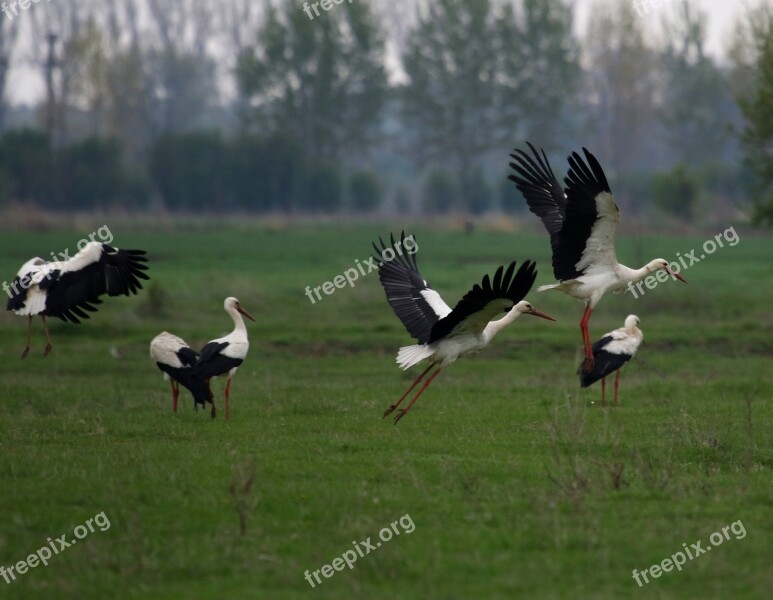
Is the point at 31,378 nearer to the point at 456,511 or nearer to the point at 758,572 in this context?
the point at 456,511

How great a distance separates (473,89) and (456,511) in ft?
194

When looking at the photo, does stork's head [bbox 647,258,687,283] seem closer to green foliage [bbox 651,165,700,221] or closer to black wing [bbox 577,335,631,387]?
black wing [bbox 577,335,631,387]

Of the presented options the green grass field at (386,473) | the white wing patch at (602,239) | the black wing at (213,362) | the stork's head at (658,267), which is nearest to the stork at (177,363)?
the black wing at (213,362)

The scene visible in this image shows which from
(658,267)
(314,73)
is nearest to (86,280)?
(658,267)

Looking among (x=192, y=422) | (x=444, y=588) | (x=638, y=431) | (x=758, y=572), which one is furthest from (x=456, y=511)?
(x=192, y=422)

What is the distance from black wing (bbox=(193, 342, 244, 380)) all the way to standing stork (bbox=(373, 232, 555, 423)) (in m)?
1.53

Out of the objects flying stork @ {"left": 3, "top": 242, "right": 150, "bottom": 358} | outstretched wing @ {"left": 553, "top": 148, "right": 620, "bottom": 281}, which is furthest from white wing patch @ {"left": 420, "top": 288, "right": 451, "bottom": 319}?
flying stork @ {"left": 3, "top": 242, "right": 150, "bottom": 358}

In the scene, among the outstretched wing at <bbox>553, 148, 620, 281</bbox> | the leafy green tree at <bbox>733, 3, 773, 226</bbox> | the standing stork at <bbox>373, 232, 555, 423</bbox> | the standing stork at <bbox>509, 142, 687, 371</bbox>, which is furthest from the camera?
the leafy green tree at <bbox>733, 3, 773, 226</bbox>

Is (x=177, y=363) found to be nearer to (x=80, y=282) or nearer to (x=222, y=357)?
(x=222, y=357)

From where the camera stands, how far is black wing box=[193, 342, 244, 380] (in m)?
11.1

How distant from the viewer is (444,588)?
585 centimetres

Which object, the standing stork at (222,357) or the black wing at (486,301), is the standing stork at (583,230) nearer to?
the black wing at (486,301)

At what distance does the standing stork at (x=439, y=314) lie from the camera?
9.77 meters

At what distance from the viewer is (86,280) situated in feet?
40.4
